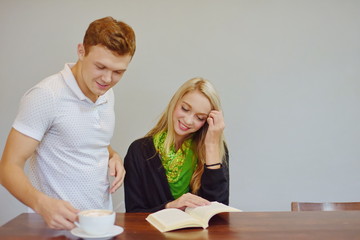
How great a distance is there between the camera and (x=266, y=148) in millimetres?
2301

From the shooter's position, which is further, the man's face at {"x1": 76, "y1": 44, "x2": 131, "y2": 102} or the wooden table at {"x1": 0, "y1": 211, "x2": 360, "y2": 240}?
the man's face at {"x1": 76, "y1": 44, "x2": 131, "y2": 102}

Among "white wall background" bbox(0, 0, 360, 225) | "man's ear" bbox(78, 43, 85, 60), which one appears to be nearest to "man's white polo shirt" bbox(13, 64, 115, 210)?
"man's ear" bbox(78, 43, 85, 60)

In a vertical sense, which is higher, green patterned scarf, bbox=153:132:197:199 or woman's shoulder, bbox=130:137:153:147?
woman's shoulder, bbox=130:137:153:147

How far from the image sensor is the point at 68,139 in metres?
1.37

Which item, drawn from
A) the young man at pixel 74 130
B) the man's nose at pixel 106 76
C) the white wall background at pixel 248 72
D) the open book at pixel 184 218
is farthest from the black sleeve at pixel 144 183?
the white wall background at pixel 248 72

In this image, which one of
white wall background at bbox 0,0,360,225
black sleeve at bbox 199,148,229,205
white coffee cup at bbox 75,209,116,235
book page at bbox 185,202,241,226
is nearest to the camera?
white coffee cup at bbox 75,209,116,235

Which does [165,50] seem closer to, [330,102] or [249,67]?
[249,67]

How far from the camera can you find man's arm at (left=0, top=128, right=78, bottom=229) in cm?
101

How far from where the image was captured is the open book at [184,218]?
3.77 feet

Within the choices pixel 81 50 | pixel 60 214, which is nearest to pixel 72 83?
pixel 81 50

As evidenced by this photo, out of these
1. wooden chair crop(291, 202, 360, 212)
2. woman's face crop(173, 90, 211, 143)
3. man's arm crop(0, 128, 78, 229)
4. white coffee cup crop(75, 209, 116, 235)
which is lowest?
wooden chair crop(291, 202, 360, 212)

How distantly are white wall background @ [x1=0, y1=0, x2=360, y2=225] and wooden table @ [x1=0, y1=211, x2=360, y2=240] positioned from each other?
951mm

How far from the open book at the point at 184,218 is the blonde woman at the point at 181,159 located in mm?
307

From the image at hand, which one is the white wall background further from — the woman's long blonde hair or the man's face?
the man's face
